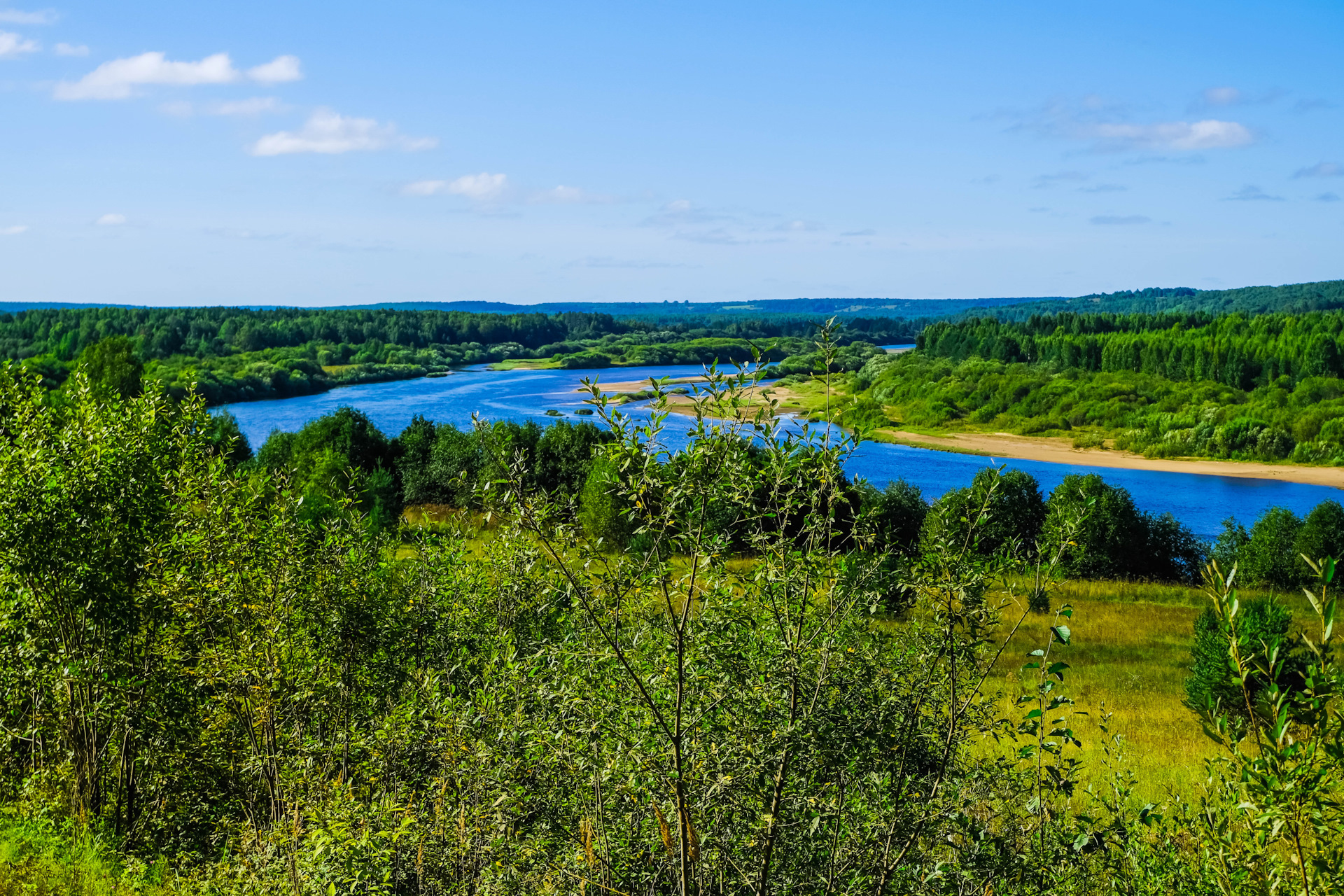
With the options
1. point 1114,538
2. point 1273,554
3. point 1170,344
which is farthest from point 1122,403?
point 1273,554

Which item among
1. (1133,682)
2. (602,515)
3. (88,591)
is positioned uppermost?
(88,591)

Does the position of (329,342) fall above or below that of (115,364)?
above

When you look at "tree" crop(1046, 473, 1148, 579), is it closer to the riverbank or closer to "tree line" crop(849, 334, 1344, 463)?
the riverbank

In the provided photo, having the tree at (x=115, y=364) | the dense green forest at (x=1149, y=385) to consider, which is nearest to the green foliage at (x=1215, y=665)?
the tree at (x=115, y=364)

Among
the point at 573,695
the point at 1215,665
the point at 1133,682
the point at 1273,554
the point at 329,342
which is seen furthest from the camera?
the point at 329,342

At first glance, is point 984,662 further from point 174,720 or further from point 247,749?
point 174,720

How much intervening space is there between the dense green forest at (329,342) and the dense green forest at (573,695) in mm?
59520

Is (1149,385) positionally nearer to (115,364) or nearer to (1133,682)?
(1133,682)

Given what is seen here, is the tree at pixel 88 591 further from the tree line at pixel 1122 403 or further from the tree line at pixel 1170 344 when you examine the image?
the tree line at pixel 1170 344

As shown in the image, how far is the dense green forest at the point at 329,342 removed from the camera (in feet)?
317

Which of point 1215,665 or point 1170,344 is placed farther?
point 1170,344

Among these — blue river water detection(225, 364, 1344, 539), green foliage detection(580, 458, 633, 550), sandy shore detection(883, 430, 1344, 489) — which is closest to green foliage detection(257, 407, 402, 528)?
blue river water detection(225, 364, 1344, 539)

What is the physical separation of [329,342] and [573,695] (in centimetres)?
13200

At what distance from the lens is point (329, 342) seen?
12838 cm
